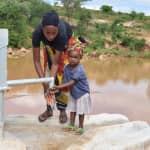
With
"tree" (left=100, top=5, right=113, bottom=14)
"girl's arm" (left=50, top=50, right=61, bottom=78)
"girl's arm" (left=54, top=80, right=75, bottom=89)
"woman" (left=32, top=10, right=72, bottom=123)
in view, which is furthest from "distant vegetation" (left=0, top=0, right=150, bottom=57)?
"girl's arm" (left=54, top=80, right=75, bottom=89)

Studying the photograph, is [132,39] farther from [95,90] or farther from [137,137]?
[137,137]

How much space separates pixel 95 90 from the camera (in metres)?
8.90

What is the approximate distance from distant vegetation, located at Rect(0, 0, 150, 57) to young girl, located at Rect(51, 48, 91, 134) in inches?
462

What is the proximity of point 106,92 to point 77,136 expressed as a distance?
593 centimetres

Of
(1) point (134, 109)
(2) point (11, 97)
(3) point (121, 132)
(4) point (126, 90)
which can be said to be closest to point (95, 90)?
(4) point (126, 90)

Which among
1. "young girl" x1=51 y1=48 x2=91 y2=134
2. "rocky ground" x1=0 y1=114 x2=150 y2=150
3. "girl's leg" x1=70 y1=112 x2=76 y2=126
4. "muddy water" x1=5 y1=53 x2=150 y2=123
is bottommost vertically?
"muddy water" x1=5 y1=53 x2=150 y2=123

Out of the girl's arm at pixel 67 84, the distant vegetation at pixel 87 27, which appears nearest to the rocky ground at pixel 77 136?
the girl's arm at pixel 67 84

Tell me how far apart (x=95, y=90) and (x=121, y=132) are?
5976mm

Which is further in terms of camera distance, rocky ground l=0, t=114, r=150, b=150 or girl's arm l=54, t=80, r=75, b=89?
girl's arm l=54, t=80, r=75, b=89

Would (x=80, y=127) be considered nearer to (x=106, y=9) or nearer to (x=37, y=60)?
(x=37, y=60)

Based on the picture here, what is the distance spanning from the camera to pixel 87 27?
840 inches

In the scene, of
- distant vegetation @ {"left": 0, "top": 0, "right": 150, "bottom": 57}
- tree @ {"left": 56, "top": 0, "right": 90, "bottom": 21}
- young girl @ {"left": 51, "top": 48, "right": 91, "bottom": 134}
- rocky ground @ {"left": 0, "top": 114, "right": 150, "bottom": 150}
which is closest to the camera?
rocky ground @ {"left": 0, "top": 114, "right": 150, "bottom": 150}

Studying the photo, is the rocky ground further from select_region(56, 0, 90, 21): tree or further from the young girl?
select_region(56, 0, 90, 21): tree

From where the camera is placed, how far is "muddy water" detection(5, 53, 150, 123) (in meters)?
6.57
